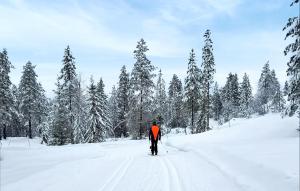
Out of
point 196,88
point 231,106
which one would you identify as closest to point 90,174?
point 196,88

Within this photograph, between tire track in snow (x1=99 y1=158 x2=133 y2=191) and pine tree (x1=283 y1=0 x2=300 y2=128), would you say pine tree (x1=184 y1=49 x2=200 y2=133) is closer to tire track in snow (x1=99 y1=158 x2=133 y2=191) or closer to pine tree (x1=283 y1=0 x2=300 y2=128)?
pine tree (x1=283 y1=0 x2=300 y2=128)

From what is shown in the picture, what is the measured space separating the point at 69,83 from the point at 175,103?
4706cm

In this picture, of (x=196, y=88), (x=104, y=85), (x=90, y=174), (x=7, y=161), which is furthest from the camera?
(x=104, y=85)

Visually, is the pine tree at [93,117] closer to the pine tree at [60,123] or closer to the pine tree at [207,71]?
the pine tree at [60,123]

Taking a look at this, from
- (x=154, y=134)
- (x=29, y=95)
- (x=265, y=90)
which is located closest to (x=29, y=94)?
(x=29, y=95)

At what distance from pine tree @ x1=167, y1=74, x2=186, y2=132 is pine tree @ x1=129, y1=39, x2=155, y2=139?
36.1m

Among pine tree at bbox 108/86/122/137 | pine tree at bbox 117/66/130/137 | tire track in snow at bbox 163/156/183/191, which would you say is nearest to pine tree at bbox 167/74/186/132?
pine tree at bbox 108/86/122/137

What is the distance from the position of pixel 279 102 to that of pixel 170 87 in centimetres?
3417

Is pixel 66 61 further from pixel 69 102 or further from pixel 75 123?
pixel 75 123

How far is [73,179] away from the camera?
10125 millimetres

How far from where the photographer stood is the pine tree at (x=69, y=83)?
149ft

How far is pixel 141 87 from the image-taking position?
45.7 meters

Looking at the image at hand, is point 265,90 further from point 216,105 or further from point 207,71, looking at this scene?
point 207,71

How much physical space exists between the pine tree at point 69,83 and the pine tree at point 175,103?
40.5 metres
